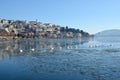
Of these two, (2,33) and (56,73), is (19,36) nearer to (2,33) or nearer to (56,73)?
(2,33)

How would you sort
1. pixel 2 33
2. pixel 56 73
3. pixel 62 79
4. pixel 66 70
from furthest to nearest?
pixel 2 33 → pixel 66 70 → pixel 56 73 → pixel 62 79

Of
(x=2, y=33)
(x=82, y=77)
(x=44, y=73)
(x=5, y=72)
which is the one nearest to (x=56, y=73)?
(x=44, y=73)

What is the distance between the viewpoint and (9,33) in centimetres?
17750

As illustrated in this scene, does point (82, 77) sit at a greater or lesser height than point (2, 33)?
lesser

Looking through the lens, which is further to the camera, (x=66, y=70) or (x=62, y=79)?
(x=66, y=70)

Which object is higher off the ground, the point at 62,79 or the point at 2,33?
the point at 2,33

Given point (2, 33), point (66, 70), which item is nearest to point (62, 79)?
point (66, 70)

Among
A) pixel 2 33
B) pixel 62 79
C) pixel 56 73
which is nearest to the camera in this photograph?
pixel 62 79

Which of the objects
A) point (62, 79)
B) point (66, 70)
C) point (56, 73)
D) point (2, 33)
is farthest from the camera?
point (2, 33)

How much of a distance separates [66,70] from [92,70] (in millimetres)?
3122

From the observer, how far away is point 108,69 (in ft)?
102

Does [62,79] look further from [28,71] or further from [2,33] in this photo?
[2,33]

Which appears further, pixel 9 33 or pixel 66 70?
pixel 9 33

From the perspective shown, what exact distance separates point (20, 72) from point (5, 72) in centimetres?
189
